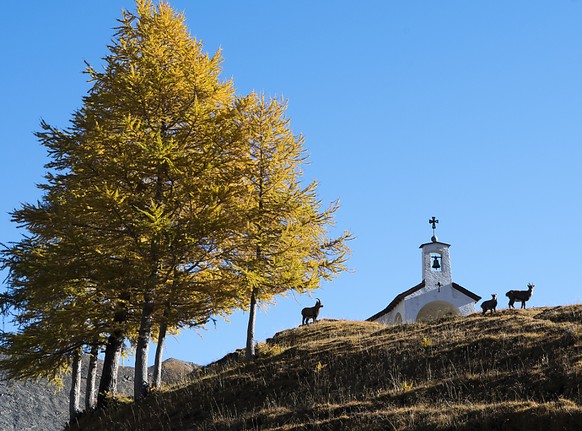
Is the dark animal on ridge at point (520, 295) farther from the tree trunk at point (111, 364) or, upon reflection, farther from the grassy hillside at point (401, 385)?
the tree trunk at point (111, 364)

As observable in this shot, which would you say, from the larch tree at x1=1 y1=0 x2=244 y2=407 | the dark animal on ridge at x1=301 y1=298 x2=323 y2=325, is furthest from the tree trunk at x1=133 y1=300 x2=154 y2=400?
the dark animal on ridge at x1=301 y1=298 x2=323 y2=325

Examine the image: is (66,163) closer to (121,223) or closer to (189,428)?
(121,223)

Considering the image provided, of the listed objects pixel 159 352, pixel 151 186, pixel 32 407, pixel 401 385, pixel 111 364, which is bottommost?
pixel 401 385

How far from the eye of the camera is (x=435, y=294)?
34.9 metres

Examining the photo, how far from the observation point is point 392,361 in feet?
61.3

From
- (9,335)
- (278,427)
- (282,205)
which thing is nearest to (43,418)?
(9,335)

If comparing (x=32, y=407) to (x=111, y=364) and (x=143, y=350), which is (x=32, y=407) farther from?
(x=143, y=350)

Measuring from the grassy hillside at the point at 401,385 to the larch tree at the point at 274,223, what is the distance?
227 centimetres

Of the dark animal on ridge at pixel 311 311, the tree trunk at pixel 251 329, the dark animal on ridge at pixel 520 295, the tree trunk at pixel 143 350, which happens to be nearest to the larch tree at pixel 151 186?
the tree trunk at pixel 143 350

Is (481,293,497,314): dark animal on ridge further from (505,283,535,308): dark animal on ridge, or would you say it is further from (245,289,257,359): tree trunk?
(245,289,257,359): tree trunk

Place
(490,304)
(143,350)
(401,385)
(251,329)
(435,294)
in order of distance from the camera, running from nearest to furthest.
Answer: (401,385)
(143,350)
(251,329)
(490,304)
(435,294)

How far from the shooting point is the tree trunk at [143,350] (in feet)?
65.7

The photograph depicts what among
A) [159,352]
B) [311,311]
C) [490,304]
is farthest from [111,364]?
[490,304]

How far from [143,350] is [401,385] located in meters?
7.92
